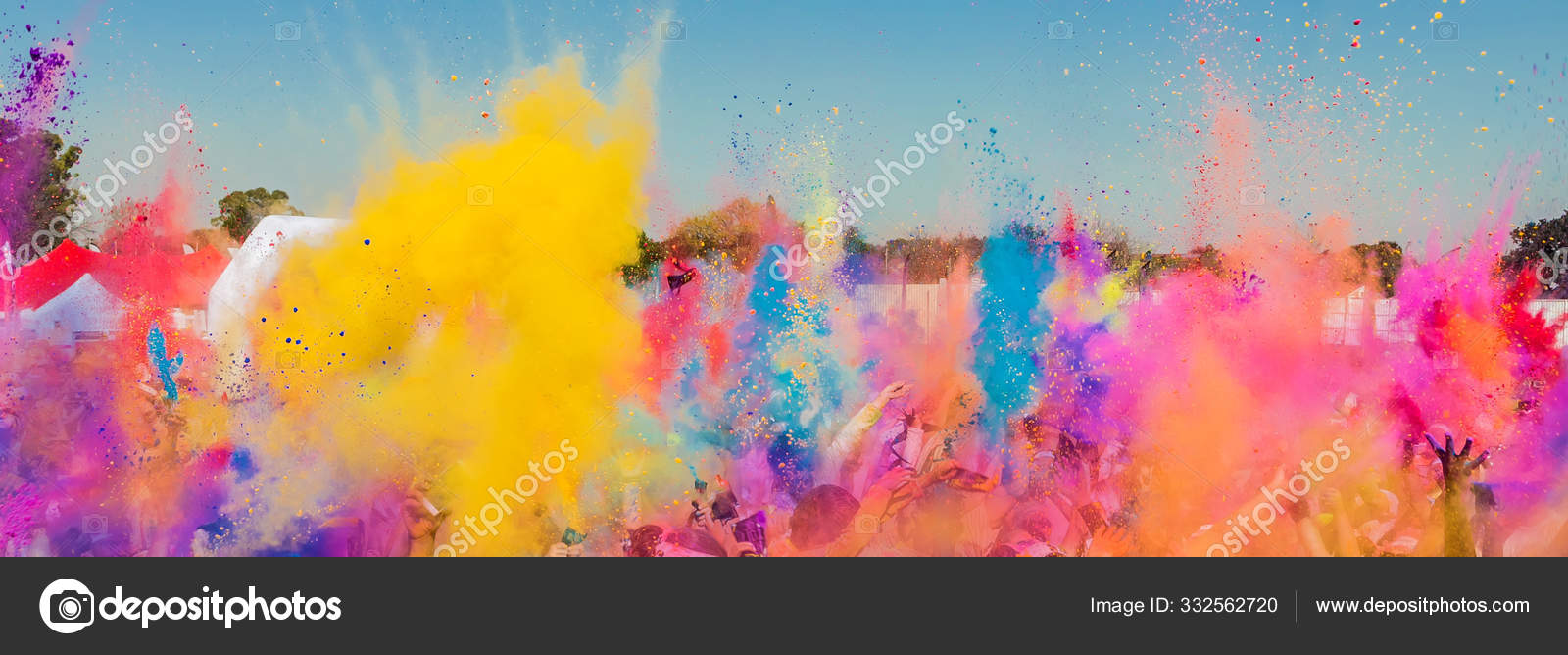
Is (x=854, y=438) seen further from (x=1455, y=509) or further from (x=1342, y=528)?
(x=1455, y=509)

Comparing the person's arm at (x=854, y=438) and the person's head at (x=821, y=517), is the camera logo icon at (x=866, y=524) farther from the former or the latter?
the person's arm at (x=854, y=438)

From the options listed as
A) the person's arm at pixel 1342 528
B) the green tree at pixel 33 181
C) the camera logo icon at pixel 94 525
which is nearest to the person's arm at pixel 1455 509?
the person's arm at pixel 1342 528

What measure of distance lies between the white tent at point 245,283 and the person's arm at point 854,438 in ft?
19.4

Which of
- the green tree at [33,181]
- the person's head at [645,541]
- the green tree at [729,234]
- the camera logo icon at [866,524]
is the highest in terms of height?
the green tree at [729,234]

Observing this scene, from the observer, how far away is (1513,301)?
35.0 ft

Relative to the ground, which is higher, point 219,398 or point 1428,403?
point 1428,403

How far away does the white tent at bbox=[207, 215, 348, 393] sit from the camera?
10242 mm

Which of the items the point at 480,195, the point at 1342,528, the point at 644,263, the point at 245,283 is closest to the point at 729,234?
the point at 644,263

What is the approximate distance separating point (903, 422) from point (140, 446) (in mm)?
8141

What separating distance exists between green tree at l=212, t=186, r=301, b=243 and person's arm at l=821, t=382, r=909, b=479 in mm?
6940

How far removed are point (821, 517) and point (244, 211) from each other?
Answer: 28.3 ft

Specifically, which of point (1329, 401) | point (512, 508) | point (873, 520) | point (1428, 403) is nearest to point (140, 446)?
point (512, 508)

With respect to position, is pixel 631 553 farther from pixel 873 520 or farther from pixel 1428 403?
pixel 1428 403

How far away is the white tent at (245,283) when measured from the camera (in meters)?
10.2
